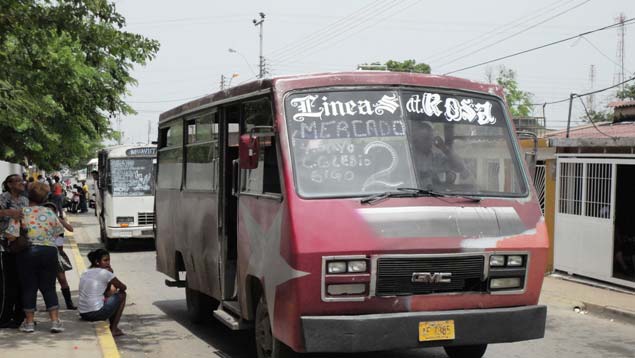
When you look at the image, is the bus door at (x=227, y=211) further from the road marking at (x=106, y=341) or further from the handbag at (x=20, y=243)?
the handbag at (x=20, y=243)

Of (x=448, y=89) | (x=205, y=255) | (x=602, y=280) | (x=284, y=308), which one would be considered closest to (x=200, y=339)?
(x=205, y=255)

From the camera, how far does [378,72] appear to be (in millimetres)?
7418

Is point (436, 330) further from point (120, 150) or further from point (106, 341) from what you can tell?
point (120, 150)

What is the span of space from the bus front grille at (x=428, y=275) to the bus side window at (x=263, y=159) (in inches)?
45.7

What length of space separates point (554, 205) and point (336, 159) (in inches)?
447

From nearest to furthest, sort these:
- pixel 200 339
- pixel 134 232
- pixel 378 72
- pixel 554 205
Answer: pixel 378 72, pixel 200 339, pixel 554 205, pixel 134 232

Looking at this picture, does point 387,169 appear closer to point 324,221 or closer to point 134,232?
point 324,221

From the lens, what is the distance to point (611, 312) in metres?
12.6

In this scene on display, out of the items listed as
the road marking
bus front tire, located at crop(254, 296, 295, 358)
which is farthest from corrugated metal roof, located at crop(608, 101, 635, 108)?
bus front tire, located at crop(254, 296, 295, 358)

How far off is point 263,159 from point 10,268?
3.88 m

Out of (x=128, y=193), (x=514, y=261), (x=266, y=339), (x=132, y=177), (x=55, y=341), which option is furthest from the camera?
(x=132, y=177)

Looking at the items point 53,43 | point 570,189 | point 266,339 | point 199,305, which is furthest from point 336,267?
point 570,189

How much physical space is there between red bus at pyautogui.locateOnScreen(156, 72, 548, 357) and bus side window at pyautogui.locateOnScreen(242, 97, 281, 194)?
0.07ft

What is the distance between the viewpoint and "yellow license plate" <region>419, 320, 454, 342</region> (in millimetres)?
6602
